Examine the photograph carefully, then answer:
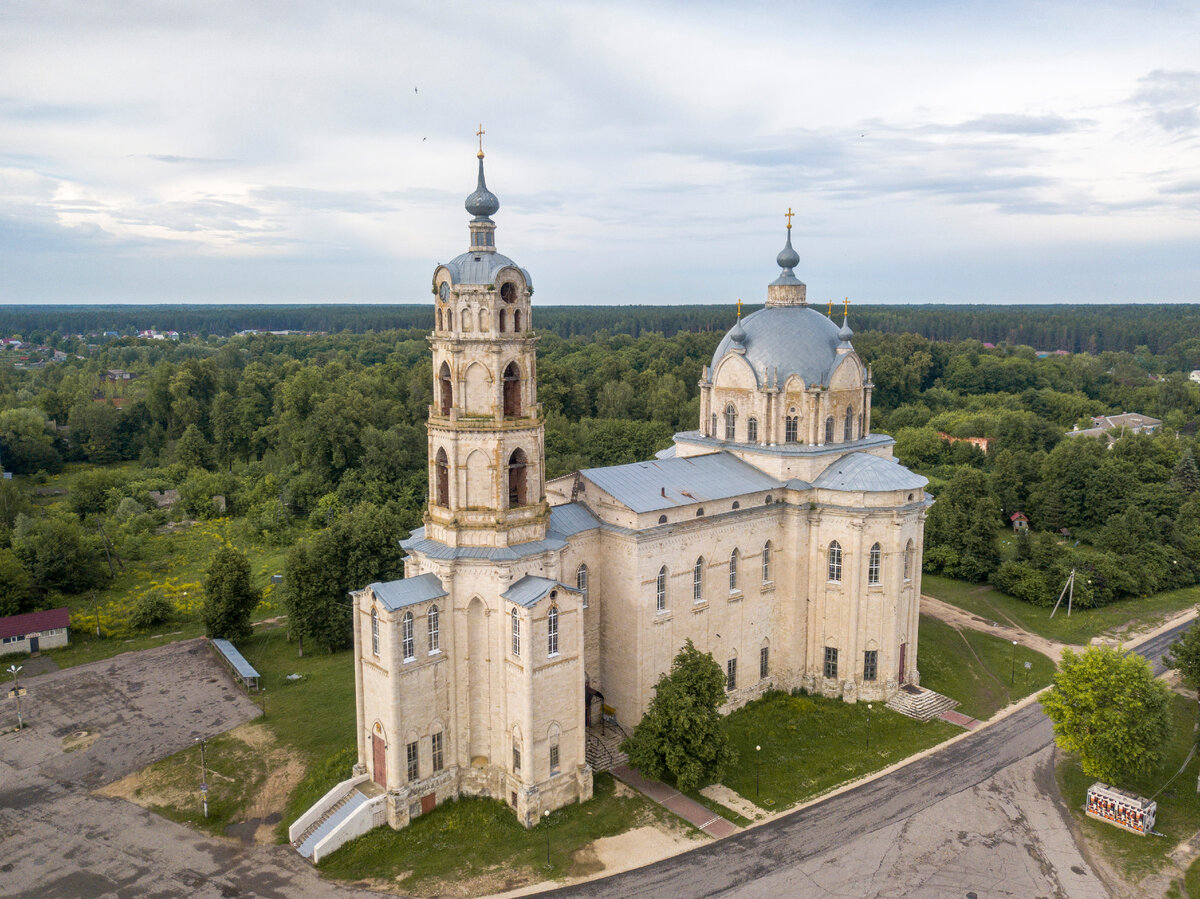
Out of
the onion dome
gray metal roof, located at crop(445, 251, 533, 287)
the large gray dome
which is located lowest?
the large gray dome

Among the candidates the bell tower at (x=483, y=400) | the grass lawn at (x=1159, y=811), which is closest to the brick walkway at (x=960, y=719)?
the grass lawn at (x=1159, y=811)

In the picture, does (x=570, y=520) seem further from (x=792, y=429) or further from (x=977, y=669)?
(x=977, y=669)

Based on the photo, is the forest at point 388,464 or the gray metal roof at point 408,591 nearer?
the gray metal roof at point 408,591

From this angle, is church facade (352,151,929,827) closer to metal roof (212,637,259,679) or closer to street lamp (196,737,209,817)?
street lamp (196,737,209,817)

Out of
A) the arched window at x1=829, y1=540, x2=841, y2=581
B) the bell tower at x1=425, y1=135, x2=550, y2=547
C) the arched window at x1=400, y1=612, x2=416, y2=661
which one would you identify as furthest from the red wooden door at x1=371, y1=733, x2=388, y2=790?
the arched window at x1=829, y1=540, x2=841, y2=581

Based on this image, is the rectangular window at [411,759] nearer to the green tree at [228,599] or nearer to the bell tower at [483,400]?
the bell tower at [483,400]

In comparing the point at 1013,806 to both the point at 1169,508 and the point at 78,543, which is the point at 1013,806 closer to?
the point at 1169,508

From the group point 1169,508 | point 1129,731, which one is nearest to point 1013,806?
point 1129,731
